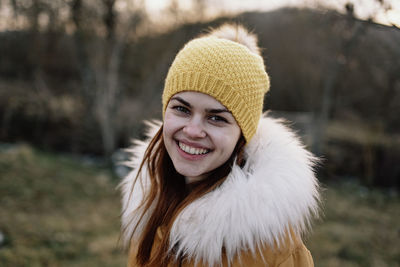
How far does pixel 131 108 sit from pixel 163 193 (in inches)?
344

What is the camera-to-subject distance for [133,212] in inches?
69.6

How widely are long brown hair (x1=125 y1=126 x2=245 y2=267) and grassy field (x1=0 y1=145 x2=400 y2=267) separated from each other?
254 cm

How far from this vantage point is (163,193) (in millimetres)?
1730

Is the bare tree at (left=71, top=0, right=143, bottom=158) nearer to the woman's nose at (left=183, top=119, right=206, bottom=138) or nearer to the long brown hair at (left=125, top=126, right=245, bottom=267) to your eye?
the long brown hair at (left=125, top=126, right=245, bottom=267)

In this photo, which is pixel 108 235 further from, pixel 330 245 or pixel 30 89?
pixel 30 89

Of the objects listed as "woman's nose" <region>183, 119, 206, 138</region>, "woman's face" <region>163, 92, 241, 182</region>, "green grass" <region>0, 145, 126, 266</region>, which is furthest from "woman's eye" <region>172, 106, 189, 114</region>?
"green grass" <region>0, 145, 126, 266</region>

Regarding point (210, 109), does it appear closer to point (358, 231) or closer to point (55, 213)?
point (55, 213)

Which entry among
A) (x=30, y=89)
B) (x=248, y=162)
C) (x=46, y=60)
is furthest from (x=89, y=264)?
(x=46, y=60)

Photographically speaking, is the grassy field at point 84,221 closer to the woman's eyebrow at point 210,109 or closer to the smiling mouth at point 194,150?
the smiling mouth at point 194,150

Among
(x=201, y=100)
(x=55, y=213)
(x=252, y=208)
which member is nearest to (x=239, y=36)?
(x=201, y=100)

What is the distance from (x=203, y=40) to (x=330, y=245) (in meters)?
4.25

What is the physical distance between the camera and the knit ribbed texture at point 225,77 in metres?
1.45

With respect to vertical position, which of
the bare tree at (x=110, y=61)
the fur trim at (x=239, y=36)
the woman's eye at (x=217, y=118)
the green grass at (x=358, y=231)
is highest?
the fur trim at (x=239, y=36)

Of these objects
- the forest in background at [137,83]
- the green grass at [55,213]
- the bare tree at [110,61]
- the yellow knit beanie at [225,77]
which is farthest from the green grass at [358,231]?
the bare tree at [110,61]
